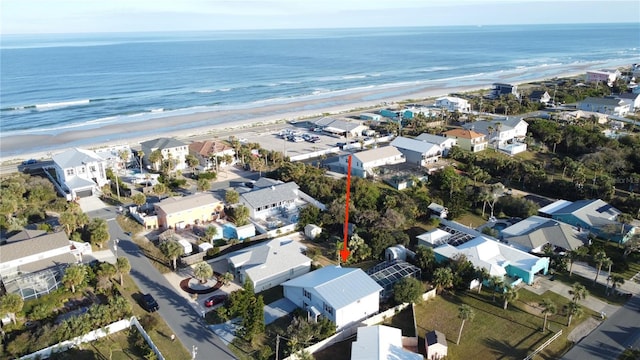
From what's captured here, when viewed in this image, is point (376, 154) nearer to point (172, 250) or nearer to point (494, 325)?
point (172, 250)

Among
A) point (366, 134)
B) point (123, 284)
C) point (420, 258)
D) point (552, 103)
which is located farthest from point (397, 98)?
point (123, 284)

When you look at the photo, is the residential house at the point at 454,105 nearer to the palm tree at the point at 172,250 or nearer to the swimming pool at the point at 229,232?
the swimming pool at the point at 229,232

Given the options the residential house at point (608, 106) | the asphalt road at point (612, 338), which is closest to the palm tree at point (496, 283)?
the asphalt road at point (612, 338)

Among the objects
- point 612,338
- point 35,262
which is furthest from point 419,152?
point 35,262

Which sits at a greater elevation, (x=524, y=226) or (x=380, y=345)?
(x=524, y=226)

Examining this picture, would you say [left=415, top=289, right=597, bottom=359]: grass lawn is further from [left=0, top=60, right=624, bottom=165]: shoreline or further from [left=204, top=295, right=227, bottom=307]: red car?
[left=0, top=60, right=624, bottom=165]: shoreline

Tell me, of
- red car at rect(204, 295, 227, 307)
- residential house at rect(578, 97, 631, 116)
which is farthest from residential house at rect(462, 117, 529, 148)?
red car at rect(204, 295, 227, 307)
